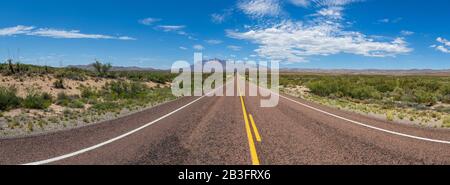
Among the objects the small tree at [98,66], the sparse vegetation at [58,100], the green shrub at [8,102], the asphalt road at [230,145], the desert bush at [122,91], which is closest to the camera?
the asphalt road at [230,145]

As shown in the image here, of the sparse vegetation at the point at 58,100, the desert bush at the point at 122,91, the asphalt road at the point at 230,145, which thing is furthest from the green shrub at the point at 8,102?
the desert bush at the point at 122,91

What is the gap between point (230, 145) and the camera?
706cm

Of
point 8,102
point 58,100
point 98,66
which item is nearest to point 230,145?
point 8,102

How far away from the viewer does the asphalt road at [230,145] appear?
19.2 feet

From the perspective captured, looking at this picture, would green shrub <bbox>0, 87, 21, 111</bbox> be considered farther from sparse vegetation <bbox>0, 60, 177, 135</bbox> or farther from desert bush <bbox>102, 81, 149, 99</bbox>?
desert bush <bbox>102, 81, 149, 99</bbox>

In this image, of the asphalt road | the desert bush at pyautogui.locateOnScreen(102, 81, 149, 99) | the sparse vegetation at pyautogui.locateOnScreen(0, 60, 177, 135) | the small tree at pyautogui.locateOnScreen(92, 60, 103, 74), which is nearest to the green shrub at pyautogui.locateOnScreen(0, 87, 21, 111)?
the sparse vegetation at pyautogui.locateOnScreen(0, 60, 177, 135)

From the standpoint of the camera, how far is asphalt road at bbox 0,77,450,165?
5.86 meters

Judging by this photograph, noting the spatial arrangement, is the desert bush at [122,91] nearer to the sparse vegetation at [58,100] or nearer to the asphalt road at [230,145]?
the sparse vegetation at [58,100]

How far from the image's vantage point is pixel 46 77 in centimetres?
3094

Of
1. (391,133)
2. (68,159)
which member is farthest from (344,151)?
(68,159)

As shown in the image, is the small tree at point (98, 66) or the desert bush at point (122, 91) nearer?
the desert bush at point (122, 91)
